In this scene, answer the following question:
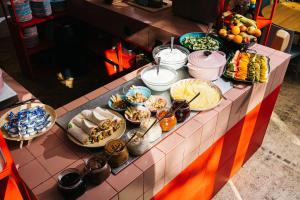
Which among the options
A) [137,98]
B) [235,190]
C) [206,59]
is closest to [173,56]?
[206,59]

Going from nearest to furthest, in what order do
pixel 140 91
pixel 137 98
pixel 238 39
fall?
pixel 137 98
pixel 140 91
pixel 238 39

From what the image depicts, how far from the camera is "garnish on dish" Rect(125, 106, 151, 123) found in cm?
211

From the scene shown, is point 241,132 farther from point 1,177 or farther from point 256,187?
point 1,177

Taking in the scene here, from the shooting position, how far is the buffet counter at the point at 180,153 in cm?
183

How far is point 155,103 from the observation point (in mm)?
2291

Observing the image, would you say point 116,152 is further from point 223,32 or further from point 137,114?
point 223,32

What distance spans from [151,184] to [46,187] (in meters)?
0.67

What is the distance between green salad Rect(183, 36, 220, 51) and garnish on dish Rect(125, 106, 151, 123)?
3.37ft

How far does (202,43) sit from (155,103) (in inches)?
39.5

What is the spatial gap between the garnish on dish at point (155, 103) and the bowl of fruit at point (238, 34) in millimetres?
1078

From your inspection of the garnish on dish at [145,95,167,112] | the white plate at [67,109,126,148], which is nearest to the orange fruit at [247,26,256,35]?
the garnish on dish at [145,95,167,112]

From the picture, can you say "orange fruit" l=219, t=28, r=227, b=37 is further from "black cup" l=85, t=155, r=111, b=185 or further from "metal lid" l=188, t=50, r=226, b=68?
"black cup" l=85, t=155, r=111, b=185

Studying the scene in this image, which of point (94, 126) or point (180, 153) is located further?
point (180, 153)

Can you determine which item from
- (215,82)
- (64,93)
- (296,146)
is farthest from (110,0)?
(296,146)
